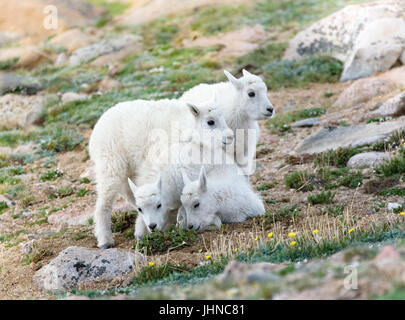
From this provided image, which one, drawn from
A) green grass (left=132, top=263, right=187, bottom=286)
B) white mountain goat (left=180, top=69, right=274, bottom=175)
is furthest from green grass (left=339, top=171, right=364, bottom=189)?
green grass (left=132, top=263, right=187, bottom=286)

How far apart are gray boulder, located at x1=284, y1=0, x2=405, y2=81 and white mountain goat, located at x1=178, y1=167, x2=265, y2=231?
10435 millimetres

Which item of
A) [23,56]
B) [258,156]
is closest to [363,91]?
[258,156]

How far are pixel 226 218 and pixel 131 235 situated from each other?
1.74 m

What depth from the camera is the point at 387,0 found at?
2178 cm

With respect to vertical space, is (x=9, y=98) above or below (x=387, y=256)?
below

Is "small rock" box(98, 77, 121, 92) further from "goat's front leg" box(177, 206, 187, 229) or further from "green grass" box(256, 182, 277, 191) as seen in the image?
"goat's front leg" box(177, 206, 187, 229)

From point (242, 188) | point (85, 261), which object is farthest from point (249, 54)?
point (85, 261)

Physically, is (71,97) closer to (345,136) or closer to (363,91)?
(363,91)

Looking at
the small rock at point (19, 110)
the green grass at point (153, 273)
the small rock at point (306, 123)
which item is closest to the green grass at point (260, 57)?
the small rock at point (306, 123)

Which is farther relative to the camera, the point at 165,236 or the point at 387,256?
the point at 165,236

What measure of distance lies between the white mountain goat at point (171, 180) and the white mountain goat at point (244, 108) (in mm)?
641

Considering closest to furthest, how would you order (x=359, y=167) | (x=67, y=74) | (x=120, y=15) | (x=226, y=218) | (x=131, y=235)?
(x=226, y=218), (x=131, y=235), (x=359, y=167), (x=67, y=74), (x=120, y=15)

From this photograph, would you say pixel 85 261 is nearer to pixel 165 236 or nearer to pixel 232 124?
pixel 165 236

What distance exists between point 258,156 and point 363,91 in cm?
439
